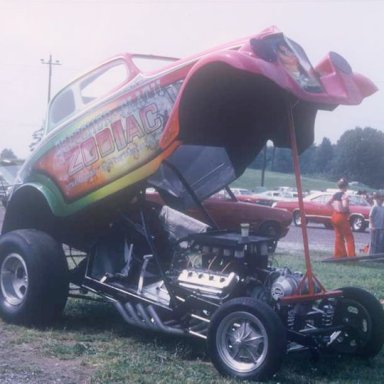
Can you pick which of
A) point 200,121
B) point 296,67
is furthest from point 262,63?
point 200,121

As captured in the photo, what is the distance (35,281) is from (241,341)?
2.55 meters

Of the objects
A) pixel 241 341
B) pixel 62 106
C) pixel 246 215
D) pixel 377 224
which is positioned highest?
pixel 62 106

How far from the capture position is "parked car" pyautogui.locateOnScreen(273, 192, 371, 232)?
30500mm

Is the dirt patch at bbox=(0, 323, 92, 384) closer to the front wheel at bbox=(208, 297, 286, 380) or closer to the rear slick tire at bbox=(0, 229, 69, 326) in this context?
the rear slick tire at bbox=(0, 229, 69, 326)

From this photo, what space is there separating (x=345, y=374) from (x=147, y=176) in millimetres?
2499

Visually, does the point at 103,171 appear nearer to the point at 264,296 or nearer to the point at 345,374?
the point at 264,296

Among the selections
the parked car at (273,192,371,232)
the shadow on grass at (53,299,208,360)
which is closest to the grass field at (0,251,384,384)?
the shadow on grass at (53,299,208,360)

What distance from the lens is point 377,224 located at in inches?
639

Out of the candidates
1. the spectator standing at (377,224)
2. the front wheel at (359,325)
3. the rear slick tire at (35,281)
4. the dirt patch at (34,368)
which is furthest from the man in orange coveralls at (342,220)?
the dirt patch at (34,368)

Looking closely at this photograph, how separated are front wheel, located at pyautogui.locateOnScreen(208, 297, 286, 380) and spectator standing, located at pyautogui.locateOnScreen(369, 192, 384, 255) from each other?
35.0ft

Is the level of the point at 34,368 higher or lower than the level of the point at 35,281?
lower

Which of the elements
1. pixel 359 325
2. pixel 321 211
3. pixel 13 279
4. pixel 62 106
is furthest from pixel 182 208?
pixel 321 211

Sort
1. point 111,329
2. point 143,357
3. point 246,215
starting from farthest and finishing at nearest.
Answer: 1. point 246,215
2. point 111,329
3. point 143,357

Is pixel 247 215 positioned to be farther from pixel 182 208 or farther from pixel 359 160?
pixel 359 160
